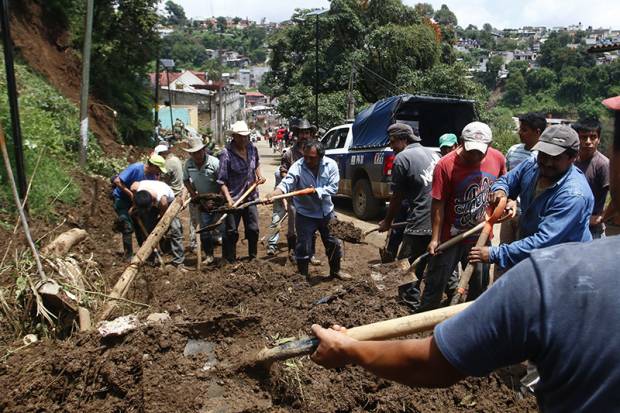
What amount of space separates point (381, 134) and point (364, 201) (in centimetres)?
137

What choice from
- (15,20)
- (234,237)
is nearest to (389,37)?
(15,20)

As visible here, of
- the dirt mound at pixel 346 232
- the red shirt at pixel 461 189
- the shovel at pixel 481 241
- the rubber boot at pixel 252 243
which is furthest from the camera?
the dirt mound at pixel 346 232

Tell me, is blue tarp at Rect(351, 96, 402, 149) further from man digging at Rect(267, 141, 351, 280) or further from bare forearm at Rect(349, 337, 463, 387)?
bare forearm at Rect(349, 337, 463, 387)

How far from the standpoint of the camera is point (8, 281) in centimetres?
454

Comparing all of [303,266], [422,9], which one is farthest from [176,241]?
[422,9]

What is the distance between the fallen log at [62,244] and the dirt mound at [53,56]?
8.57 m

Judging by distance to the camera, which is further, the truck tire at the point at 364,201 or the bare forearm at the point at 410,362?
the truck tire at the point at 364,201

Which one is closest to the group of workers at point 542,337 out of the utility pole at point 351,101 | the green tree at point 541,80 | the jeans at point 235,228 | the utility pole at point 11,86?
the jeans at point 235,228

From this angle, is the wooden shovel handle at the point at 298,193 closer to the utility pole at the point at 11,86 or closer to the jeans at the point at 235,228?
the jeans at the point at 235,228

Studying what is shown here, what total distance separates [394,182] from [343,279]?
1.52m

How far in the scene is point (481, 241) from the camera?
3912 mm

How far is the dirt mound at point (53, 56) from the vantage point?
13.9 meters

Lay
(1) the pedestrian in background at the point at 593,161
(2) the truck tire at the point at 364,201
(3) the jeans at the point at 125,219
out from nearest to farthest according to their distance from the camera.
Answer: (1) the pedestrian in background at the point at 593,161 → (3) the jeans at the point at 125,219 → (2) the truck tire at the point at 364,201

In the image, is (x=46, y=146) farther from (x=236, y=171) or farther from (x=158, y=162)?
(x=236, y=171)
